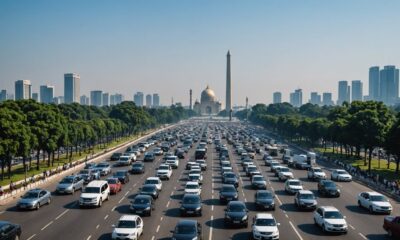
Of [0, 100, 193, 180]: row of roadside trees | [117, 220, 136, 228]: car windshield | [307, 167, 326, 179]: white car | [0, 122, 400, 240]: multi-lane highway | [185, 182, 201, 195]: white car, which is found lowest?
[0, 122, 400, 240]: multi-lane highway

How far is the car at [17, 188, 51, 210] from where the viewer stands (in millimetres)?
34875

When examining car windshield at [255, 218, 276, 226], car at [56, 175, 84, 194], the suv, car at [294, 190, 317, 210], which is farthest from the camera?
car at [56, 175, 84, 194]

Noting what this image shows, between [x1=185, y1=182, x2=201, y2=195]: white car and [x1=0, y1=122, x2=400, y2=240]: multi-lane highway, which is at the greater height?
[x1=185, y1=182, x2=201, y2=195]: white car

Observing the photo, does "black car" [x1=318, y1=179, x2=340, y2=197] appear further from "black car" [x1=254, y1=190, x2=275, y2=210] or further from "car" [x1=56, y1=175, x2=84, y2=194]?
"car" [x1=56, y1=175, x2=84, y2=194]

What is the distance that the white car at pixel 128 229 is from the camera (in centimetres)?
2520

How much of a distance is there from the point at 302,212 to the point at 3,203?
23.4 metres

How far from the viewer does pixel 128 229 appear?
2559cm

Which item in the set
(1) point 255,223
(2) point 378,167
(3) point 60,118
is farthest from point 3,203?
(2) point 378,167

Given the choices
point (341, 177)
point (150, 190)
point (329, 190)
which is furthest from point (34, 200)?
point (341, 177)

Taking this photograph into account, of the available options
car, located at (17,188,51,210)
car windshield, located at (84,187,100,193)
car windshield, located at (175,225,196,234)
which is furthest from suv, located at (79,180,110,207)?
car windshield, located at (175,225,196,234)

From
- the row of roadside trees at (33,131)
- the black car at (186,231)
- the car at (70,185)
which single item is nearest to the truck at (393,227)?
the black car at (186,231)

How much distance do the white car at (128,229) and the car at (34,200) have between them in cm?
1161

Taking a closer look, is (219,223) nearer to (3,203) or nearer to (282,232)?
(282,232)

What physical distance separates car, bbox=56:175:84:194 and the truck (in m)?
26.5
